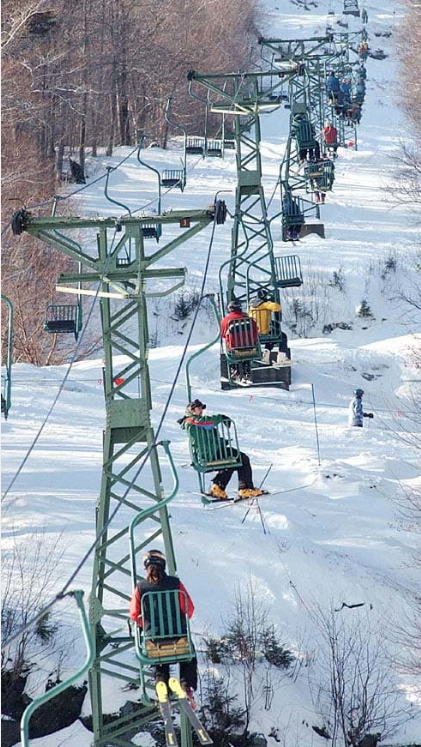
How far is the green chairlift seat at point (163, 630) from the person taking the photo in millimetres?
9031

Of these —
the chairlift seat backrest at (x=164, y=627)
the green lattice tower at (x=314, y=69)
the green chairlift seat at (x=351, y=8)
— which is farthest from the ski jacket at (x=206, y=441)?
the green chairlift seat at (x=351, y=8)

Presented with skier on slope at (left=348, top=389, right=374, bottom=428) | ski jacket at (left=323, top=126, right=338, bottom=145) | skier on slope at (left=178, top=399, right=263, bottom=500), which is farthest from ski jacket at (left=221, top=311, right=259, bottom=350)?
ski jacket at (left=323, top=126, right=338, bottom=145)

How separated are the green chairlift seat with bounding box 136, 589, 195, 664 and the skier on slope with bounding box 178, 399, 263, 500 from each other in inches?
171

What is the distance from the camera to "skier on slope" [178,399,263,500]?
1341 centimetres

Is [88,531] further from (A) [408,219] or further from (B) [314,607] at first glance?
(A) [408,219]

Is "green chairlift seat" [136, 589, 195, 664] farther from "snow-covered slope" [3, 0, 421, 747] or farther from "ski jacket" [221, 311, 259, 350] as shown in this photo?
"ski jacket" [221, 311, 259, 350]

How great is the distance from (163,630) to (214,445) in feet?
14.8

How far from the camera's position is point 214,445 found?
13430 mm

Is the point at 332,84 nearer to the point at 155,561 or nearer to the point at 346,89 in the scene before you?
the point at 346,89

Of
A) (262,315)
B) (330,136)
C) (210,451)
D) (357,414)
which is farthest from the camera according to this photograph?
(330,136)

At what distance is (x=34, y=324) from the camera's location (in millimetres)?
31797

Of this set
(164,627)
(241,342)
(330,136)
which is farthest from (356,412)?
(164,627)

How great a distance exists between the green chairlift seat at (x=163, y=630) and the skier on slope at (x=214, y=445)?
14.3 ft

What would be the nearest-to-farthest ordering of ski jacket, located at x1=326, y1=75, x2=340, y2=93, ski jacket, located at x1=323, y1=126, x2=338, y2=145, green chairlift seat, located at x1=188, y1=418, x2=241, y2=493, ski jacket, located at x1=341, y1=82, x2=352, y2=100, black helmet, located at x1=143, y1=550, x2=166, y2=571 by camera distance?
black helmet, located at x1=143, y1=550, x2=166, y2=571 → green chairlift seat, located at x1=188, y1=418, x2=241, y2=493 → ski jacket, located at x1=323, y1=126, x2=338, y2=145 → ski jacket, located at x1=326, y1=75, x2=340, y2=93 → ski jacket, located at x1=341, y1=82, x2=352, y2=100
